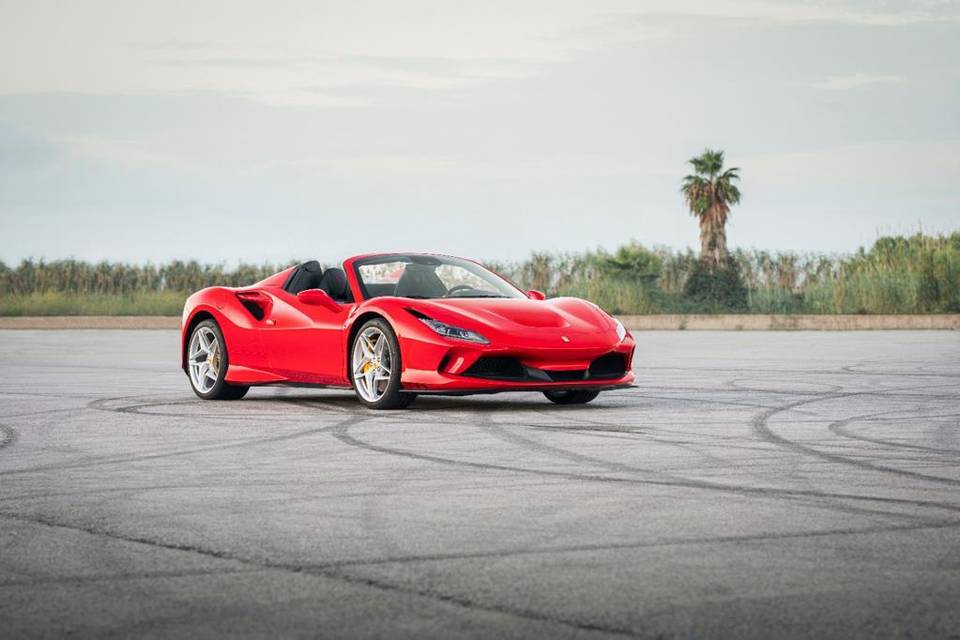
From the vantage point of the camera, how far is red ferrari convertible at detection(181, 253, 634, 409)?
38.7 feet

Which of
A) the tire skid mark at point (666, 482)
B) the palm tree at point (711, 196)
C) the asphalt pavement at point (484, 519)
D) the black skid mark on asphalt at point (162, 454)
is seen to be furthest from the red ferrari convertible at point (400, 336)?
the palm tree at point (711, 196)

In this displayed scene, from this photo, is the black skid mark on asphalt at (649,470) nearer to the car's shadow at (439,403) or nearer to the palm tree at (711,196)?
the car's shadow at (439,403)

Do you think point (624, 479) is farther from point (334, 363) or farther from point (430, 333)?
point (334, 363)

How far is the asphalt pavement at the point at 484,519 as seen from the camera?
4.69 meters

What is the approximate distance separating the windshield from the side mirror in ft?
0.90

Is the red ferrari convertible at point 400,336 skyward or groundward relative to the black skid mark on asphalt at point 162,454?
skyward

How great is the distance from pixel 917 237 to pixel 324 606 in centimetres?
3328

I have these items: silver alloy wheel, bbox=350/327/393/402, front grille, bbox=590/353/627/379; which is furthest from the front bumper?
silver alloy wheel, bbox=350/327/393/402

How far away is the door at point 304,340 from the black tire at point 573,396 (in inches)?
73.6

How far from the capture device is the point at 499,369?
39.0 feet

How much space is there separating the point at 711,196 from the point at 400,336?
140 ft

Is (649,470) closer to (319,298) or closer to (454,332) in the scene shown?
(454,332)

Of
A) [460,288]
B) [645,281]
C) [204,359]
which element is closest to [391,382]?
[460,288]

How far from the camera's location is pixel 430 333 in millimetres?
11773
